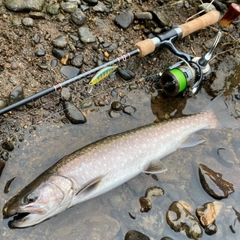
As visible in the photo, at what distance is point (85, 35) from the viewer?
3.95 meters

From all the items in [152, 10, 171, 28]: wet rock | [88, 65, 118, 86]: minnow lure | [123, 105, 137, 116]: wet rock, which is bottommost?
[123, 105, 137, 116]: wet rock

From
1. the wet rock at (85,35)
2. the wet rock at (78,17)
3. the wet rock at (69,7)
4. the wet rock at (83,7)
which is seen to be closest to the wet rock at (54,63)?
the wet rock at (85,35)

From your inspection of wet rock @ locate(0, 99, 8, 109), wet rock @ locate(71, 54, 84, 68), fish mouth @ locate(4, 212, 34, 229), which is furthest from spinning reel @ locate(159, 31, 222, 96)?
fish mouth @ locate(4, 212, 34, 229)

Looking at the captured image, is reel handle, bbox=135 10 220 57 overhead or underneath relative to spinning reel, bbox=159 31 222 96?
overhead

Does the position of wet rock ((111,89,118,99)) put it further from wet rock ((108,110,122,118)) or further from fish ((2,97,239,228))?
fish ((2,97,239,228))

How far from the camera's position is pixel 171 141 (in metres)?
3.50

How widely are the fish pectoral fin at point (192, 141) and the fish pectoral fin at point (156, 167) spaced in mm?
367

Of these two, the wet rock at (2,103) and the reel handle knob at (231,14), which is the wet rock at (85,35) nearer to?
the wet rock at (2,103)

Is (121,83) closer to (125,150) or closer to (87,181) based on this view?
(125,150)

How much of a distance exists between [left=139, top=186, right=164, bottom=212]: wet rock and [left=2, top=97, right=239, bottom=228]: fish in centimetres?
23

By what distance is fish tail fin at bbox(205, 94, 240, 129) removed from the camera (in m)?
3.78

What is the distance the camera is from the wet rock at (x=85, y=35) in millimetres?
3928

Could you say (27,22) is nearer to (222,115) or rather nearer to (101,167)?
(101,167)

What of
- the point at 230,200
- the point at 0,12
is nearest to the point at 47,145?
the point at 0,12
